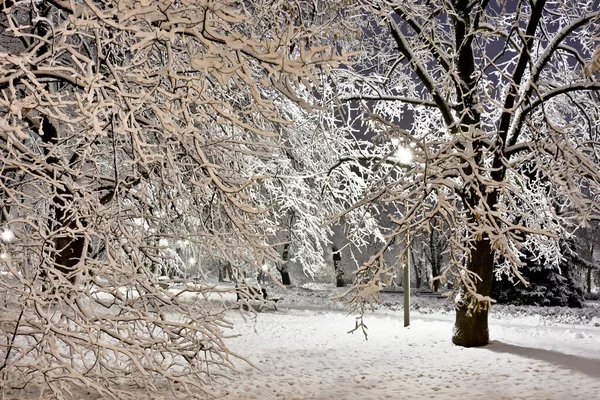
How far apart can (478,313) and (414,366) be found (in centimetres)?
192

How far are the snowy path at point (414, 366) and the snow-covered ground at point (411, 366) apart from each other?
0.01m

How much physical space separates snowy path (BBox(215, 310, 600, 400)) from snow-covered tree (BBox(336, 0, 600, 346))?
1.05m

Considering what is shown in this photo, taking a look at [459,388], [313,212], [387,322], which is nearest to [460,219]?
[459,388]

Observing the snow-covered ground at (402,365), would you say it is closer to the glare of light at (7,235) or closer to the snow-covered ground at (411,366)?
the snow-covered ground at (411,366)

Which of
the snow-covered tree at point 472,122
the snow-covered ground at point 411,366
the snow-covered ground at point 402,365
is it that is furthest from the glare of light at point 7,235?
the snow-covered tree at point 472,122

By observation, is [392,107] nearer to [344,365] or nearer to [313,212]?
[313,212]

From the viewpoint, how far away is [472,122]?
32.3ft

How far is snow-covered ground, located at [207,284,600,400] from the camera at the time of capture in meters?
7.22

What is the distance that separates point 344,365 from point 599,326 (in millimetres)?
10407

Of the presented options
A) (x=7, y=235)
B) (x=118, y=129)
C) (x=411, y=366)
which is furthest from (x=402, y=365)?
(x=118, y=129)

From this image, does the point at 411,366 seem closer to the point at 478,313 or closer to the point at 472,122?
the point at 478,313

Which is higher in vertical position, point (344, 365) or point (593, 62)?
point (593, 62)

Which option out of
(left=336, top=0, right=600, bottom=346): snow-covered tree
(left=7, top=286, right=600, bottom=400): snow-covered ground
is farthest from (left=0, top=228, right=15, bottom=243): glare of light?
(left=336, top=0, right=600, bottom=346): snow-covered tree

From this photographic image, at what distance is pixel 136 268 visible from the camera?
427 centimetres
